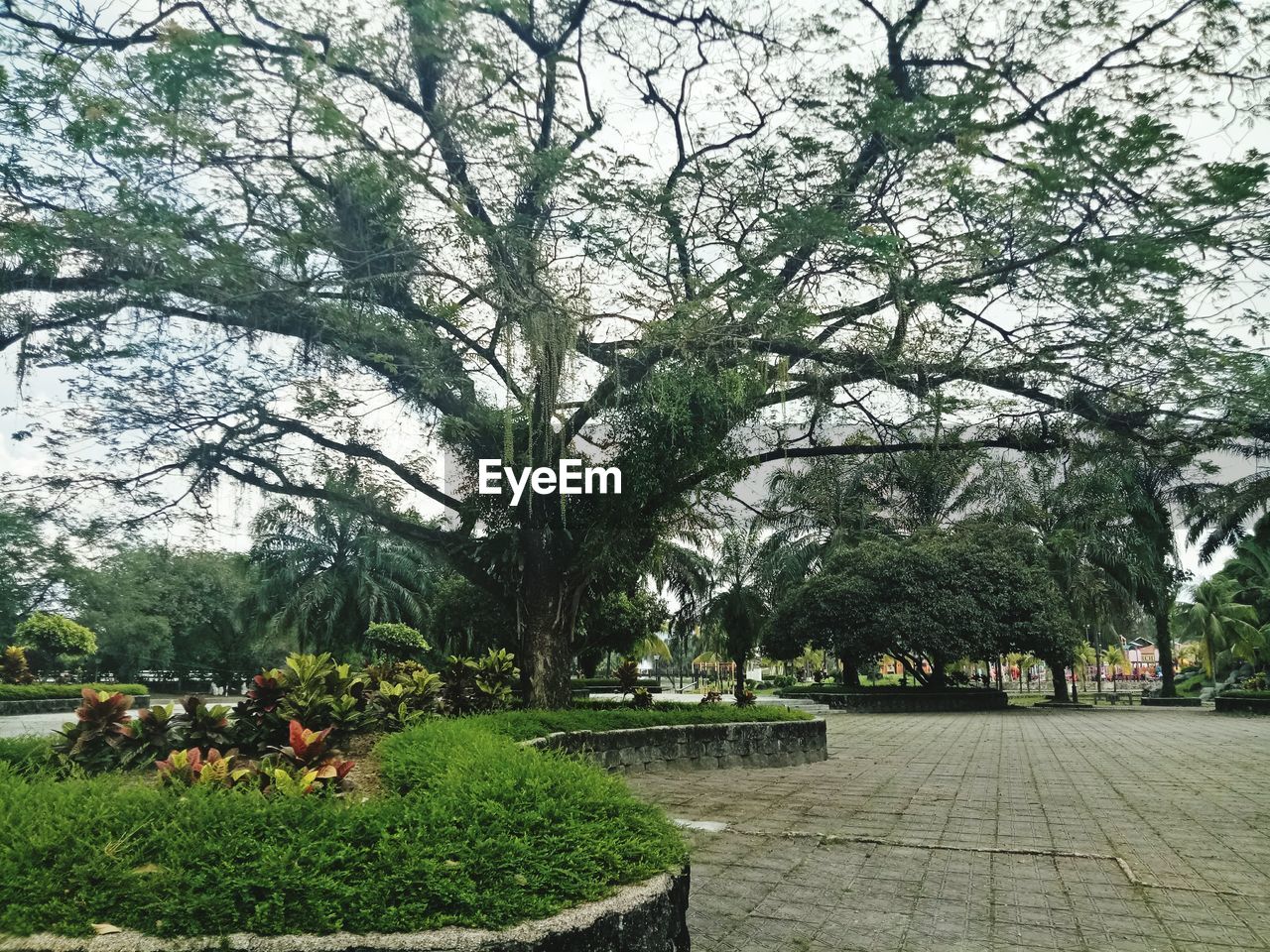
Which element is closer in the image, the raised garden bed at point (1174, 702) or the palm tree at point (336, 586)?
the raised garden bed at point (1174, 702)

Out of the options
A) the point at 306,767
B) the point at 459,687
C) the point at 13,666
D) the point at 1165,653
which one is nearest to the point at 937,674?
the point at 1165,653

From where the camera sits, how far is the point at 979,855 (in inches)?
222

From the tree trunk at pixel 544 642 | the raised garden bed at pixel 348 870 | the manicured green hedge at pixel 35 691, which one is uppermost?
the tree trunk at pixel 544 642

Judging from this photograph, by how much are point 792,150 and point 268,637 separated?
119 feet

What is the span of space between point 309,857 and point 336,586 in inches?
1188

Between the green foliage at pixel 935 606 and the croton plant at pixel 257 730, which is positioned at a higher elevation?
the green foliage at pixel 935 606

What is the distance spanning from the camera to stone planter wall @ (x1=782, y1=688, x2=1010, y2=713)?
25281 millimetres

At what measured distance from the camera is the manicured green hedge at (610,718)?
26.3 ft

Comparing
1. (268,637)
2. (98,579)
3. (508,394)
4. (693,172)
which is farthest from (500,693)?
(268,637)

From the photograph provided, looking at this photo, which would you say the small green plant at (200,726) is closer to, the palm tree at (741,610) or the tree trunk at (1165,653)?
the palm tree at (741,610)

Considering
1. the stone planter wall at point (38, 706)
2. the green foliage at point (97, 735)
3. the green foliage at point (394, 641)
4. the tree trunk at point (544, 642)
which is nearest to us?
the green foliage at point (97, 735)

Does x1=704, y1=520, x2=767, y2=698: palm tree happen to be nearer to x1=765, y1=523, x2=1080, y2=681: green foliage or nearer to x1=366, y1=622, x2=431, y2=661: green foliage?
x1=765, y1=523, x2=1080, y2=681: green foliage

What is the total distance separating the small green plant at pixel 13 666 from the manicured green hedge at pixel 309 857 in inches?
969

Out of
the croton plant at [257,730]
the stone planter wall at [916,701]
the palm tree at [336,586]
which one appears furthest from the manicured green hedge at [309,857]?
the palm tree at [336,586]
